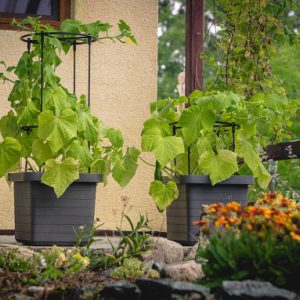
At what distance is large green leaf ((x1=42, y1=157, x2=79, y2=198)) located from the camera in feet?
15.8

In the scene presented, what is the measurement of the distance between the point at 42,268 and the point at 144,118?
2.17 metres

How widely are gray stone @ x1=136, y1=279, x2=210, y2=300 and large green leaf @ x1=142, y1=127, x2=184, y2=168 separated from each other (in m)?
1.39

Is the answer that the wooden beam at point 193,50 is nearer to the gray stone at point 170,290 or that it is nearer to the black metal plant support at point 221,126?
the black metal plant support at point 221,126

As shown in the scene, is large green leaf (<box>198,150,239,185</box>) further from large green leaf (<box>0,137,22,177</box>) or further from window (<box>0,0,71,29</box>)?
window (<box>0,0,71,29</box>)

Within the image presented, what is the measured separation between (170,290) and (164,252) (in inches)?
45.8

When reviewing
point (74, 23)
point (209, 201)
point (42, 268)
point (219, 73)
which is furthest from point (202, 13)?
point (42, 268)

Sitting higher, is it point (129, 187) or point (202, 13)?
point (202, 13)

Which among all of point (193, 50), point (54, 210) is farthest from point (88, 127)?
point (193, 50)

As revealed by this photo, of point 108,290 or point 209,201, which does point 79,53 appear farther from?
point 108,290

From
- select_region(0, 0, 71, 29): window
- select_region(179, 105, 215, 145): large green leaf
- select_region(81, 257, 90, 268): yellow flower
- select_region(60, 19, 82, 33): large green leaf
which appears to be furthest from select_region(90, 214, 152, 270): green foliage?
select_region(0, 0, 71, 29): window

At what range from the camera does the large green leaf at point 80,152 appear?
500 cm

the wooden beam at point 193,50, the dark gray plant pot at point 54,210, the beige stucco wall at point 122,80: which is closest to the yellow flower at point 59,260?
the dark gray plant pot at point 54,210

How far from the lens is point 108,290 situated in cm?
371

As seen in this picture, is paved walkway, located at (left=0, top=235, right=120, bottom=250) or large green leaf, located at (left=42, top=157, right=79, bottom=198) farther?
paved walkway, located at (left=0, top=235, right=120, bottom=250)
